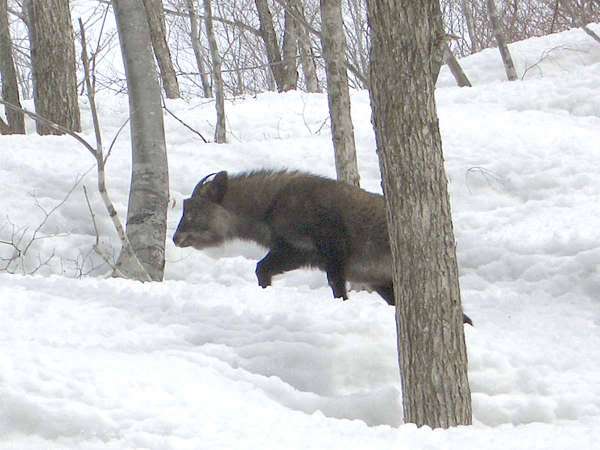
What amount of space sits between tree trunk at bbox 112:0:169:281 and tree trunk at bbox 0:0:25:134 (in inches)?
194

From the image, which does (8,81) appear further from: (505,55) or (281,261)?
(505,55)

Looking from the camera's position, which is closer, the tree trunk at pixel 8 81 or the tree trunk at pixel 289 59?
the tree trunk at pixel 8 81

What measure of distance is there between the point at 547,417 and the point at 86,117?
430 inches

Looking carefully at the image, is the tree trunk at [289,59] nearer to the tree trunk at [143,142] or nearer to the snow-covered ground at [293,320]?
the snow-covered ground at [293,320]

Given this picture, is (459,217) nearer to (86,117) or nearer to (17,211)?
(17,211)

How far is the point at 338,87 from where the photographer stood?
908 centimetres

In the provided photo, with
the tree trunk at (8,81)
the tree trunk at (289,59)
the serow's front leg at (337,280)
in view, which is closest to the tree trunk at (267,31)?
the tree trunk at (289,59)

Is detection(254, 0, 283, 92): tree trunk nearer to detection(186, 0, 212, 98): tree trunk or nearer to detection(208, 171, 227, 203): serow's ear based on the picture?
detection(186, 0, 212, 98): tree trunk

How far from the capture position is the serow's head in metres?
8.69

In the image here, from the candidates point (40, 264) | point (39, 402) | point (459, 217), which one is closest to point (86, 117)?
point (40, 264)

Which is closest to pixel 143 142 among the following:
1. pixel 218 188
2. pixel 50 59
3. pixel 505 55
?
pixel 218 188

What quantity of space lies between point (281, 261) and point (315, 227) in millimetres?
435

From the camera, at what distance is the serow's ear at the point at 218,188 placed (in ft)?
28.3

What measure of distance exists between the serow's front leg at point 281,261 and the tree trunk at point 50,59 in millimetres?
5473
